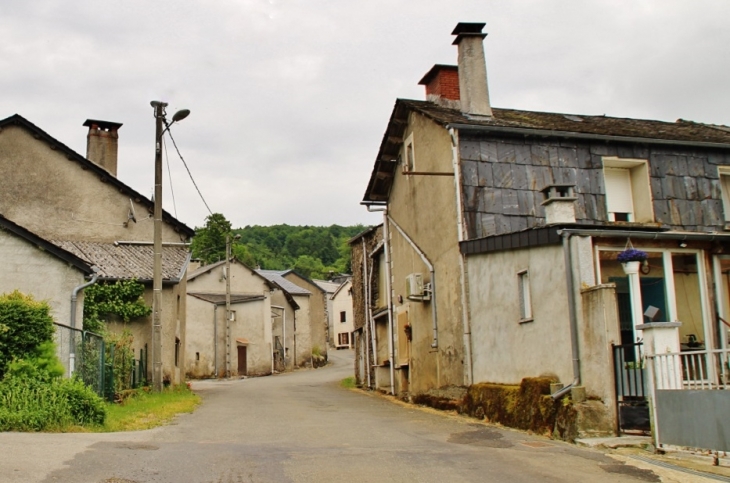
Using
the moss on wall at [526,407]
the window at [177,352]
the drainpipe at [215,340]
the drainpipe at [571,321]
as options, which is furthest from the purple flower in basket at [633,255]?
the drainpipe at [215,340]

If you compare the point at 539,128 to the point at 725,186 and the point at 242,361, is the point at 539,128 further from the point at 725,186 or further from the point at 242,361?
the point at 242,361

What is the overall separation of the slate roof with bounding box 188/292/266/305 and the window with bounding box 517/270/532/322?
31.7 meters

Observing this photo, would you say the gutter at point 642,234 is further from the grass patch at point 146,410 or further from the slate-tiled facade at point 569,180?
the grass patch at point 146,410

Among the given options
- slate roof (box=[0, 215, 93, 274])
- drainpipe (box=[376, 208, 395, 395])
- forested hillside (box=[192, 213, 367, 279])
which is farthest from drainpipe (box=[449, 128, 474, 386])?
forested hillside (box=[192, 213, 367, 279])

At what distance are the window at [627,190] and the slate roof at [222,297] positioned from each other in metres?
29.7

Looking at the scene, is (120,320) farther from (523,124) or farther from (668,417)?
(668,417)

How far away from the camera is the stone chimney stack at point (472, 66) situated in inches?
778

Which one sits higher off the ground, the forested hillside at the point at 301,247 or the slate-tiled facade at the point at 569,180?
the forested hillside at the point at 301,247

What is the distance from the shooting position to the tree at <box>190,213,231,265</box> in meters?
73.5

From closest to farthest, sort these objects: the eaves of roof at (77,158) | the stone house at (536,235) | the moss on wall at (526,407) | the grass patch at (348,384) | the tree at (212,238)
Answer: the moss on wall at (526,407) < the stone house at (536,235) < the eaves of roof at (77,158) < the grass patch at (348,384) < the tree at (212,238)

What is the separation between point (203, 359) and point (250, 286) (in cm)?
644

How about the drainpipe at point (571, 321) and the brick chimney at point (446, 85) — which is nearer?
the drainpipe at point (571, 321)

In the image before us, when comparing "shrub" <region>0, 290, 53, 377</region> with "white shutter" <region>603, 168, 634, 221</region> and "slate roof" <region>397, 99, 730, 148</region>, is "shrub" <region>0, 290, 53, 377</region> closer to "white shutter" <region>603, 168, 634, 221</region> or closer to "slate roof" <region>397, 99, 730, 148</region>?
"slate roof" <region>397, 99, 730, 148</region>

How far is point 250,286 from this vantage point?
4822cm
